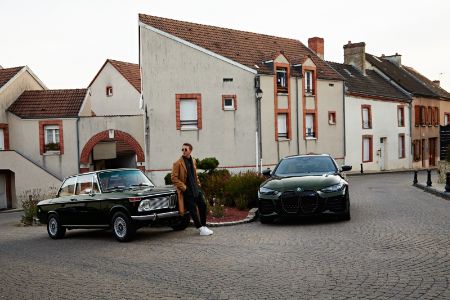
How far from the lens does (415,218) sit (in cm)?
1207

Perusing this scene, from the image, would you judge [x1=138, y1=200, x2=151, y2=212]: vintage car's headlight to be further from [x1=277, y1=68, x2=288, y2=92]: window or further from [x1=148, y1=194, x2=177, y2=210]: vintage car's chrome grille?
[x1=277, y1=68, x2=288, y2=92]: window

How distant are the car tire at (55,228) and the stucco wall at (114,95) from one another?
30.8 metres

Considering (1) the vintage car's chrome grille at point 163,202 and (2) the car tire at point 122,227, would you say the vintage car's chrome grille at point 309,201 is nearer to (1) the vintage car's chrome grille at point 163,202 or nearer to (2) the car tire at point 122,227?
(1) the vintage car's chrome grille at point 163,202

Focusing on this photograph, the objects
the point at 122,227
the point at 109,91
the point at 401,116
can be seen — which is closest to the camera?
the point at 122,227

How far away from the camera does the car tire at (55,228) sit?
12.7 metres

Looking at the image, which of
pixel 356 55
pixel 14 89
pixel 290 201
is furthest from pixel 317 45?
pixel 290 201

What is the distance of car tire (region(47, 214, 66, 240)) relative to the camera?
1271 centimetres

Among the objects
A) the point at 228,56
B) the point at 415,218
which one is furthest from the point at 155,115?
the point at 415,218

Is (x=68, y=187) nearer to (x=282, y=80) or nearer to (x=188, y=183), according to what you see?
(x=188, y=183)

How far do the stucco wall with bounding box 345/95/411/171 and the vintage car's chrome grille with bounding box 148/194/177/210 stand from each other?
2948 cm

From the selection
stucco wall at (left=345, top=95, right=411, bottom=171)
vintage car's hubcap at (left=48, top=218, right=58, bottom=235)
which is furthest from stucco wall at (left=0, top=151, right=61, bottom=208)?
vintage car's hubcap at (left=48, top=218, right=58, bottom=235)

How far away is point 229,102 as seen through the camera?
32219mm

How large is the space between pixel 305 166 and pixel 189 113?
63.1 feet

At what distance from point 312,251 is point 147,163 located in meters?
23.7
